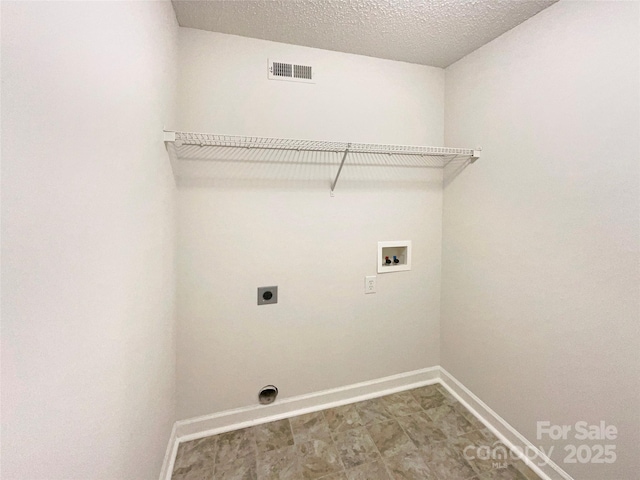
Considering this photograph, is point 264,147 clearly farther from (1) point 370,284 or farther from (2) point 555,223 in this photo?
(2) point 555,223

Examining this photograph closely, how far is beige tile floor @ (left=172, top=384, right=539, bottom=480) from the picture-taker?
1.41 meters

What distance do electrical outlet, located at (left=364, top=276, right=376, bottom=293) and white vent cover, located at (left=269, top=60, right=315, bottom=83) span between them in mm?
1431

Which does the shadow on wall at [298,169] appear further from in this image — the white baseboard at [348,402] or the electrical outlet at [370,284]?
the white baseboard at [348,402]

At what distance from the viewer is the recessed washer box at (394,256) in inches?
77.0

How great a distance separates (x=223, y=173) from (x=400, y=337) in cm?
178

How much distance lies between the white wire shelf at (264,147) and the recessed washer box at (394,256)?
24.1 inches

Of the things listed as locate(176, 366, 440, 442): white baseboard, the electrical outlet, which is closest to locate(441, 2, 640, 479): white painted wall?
locate(176, 366, 440, 442): white baseboard

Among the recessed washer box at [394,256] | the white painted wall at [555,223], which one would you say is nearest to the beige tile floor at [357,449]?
the white painted wall at [555,223]

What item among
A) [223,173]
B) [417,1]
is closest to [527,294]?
[417,1]

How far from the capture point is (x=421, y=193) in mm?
2025

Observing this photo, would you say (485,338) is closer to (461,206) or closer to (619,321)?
(619,321)

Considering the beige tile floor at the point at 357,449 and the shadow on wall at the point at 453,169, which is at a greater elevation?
the shadow on wall at the point at 453,169

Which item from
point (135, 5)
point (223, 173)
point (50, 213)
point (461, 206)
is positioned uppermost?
point (135, 5)

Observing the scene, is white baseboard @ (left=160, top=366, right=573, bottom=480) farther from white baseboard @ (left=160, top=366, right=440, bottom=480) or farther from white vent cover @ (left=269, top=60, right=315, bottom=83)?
white vent cover @ (left=269, top=60, right=315, bottom=83)
